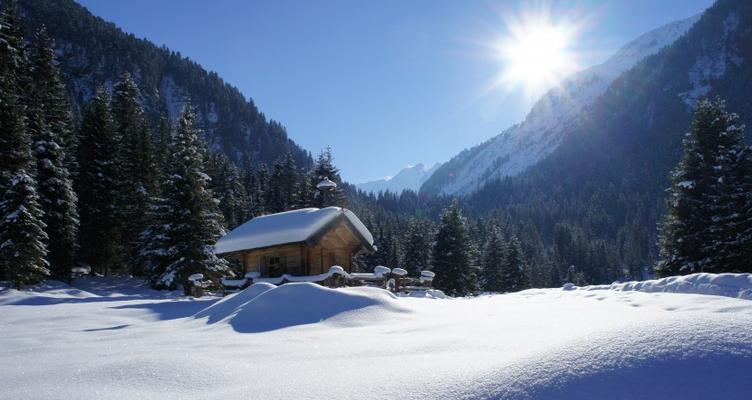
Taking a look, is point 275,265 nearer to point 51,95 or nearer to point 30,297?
point 30,297

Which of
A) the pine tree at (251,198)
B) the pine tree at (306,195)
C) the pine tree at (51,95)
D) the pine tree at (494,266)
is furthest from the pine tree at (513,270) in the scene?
the pine tree at (51,95)

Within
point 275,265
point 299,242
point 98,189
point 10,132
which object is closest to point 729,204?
point 299,242

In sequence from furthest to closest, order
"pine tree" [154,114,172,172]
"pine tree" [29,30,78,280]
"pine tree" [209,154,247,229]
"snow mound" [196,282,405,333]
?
"pine tree" [209,154,247,229] < "pine tree" [154,114,172,172] < "pine tree" [29,30,78,280] < "snow mound" [196,282,405,333]

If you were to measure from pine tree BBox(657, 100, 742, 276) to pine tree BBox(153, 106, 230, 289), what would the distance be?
2321 cm

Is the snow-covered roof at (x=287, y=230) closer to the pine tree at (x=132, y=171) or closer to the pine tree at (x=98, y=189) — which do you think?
the pine tree at (x=132, y=171)

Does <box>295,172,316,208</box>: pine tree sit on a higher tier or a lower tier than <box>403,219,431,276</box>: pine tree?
higher

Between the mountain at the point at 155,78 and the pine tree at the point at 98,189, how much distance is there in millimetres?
99341

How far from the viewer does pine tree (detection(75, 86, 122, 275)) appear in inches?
1196

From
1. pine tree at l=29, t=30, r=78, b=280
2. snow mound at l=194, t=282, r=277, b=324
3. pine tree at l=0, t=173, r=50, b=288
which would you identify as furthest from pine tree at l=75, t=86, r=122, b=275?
snow mound at l=194, t=282, r=277, b=324

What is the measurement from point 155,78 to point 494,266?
497 ft

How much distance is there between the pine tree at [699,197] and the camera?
2002 centimetres

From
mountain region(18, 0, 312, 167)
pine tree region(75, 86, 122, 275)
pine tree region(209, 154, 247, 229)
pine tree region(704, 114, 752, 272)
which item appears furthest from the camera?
mountain region(18, 0, 312, 167)

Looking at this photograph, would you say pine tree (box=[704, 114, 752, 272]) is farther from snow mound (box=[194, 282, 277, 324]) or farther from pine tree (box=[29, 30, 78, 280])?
pine tree (box=[29, 30, 78, 280])

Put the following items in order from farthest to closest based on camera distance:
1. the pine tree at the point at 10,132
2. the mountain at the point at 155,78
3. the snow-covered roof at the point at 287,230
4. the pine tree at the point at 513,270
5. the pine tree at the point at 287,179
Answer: the mountain at the point at 155,78 → the pine tree at the point at 287,179 → the pine tree at the point at 513,270 → the pine tree at the point at 10,132 → the snow-covered roof at the point at 287,230
